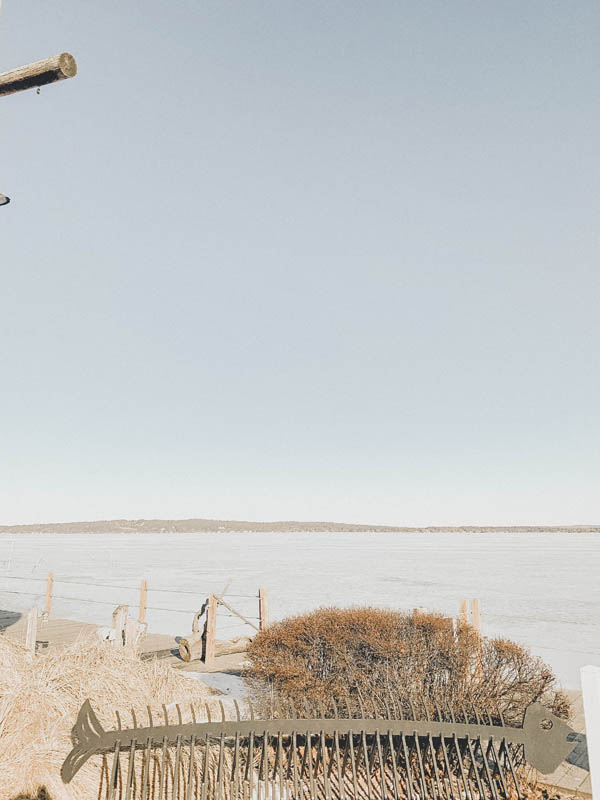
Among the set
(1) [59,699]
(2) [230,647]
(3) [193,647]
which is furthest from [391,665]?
(3) [193,647]

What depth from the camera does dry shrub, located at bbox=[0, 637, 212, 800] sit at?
10.4ft

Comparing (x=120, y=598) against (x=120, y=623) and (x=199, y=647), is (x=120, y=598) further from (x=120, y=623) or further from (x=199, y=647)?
(x=120, y=623)

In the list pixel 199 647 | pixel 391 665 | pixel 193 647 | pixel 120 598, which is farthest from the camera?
pixel 120 598

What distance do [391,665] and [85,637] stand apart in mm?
6440

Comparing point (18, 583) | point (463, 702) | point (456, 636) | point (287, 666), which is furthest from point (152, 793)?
point (18, 583)

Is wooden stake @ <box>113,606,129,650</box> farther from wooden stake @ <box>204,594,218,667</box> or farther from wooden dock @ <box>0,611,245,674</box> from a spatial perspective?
A: wooden stake @ <box>204,594,218,667</box>

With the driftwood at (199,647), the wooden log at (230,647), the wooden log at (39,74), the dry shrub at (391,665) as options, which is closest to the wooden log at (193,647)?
the driftwood at (199,647)

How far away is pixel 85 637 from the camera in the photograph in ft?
33.7

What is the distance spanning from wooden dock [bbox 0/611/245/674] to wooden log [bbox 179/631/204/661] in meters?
0.14

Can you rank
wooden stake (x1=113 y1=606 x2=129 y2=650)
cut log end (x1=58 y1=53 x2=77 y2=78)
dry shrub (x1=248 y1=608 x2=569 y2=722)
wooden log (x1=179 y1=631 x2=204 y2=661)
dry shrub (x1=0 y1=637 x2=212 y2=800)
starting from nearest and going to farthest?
dry shrub (x1=0 y1=637 x2=212 y2=800), cut log end (x1=58 y1=53 x2=77 y2=78), dry shrub (x1=248 y1=608 x2=569 y2=722), wooden stake (x1=113 y1=606 x2=129 y2=650), wooden log (x1=179 y1=631 x2=204 y2=661)

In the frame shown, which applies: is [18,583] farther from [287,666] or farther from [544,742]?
[544,742]

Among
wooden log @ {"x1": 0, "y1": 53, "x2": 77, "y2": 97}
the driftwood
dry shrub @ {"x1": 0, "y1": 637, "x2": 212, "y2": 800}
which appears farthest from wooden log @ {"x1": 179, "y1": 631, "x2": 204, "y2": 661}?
wooden log @ {"x1": 0, "y1": 53, "x2": 77, "y2": 97}

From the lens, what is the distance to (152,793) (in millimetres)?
3295

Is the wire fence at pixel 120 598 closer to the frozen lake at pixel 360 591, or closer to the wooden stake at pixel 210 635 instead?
the frozen lake at pixel 360 591
